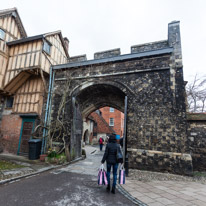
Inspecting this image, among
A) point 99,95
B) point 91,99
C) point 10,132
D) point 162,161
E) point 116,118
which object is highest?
point 116,118

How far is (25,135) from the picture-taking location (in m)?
8.87

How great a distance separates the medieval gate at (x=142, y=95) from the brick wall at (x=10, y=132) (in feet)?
9.29

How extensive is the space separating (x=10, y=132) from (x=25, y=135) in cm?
128

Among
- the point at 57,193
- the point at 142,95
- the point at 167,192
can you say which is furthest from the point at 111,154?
the point at 142,95

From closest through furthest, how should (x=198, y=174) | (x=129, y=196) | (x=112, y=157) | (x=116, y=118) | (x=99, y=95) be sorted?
1. (x=129, y=196)
2. (x=112, y=157)
3. (x=198, y=174)
4. (x=99, y=95)
5. (x=116, y=118)

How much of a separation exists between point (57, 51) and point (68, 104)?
185 inches

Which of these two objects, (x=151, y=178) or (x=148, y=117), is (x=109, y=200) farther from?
(x=148, y=117)

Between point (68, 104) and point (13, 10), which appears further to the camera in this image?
point (13, 10)

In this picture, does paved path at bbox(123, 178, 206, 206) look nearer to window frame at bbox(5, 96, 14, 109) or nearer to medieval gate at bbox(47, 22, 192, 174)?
medieval gate at bbox(47, 22, 192, 174)

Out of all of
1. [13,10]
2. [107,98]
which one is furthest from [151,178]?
[13,10]

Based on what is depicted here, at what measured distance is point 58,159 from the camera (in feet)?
22.0

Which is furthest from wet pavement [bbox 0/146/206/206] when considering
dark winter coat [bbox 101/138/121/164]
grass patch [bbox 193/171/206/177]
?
grass patch [bbox 193/171/206/177]

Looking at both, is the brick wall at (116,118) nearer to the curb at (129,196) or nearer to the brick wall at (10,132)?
the brick wall at (10,132)

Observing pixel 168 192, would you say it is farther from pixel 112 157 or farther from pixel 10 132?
pixel 10 132
